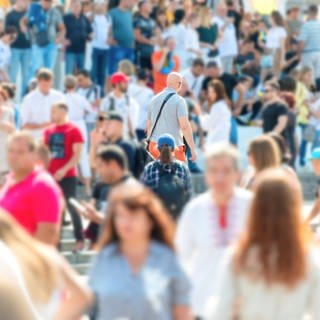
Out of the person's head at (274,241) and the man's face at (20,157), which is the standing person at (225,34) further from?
the person's head at (274,241)

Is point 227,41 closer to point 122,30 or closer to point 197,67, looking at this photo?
point 197,67

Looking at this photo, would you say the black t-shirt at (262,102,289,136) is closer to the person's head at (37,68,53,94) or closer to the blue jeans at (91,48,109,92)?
the person's head at (37,68,53,94)

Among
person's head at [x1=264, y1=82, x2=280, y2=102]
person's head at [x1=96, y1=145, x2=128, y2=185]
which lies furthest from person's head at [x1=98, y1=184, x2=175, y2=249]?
person's head at [x1=264, y1=82, x2=280, y2=102]

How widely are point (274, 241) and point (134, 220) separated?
0.67m

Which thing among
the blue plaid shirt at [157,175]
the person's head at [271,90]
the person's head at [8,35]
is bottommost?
the person's head at [271,90]

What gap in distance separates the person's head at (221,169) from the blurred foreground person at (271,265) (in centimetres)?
93

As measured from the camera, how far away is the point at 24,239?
23.1 feet

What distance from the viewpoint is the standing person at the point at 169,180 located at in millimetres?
12258

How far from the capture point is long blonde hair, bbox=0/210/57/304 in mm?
6918

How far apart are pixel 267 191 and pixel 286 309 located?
1.73 feet

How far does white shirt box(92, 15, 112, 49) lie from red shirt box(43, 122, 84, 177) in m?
8.83

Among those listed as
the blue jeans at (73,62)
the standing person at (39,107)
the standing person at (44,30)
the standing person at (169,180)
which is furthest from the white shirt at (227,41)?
the standing person at (169,180)

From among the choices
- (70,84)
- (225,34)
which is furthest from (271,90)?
(225,34)

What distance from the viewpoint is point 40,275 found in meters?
6.94
